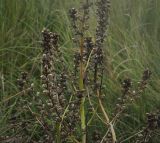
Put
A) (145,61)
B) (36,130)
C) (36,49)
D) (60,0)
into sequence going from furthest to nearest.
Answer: (60,0), (36,49), (145,61), (36,130)

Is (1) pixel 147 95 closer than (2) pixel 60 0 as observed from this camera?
Yes

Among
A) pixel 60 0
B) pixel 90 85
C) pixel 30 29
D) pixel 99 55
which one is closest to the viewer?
pixel 99 55

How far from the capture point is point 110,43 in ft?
10.5

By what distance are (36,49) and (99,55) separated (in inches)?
56.2

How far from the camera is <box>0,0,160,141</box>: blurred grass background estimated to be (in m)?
2.75

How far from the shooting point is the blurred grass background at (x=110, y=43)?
2752mm

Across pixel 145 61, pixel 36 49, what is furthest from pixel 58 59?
pixel 36 49

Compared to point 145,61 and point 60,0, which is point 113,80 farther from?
point 60,0

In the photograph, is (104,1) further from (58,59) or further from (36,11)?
(36,11)

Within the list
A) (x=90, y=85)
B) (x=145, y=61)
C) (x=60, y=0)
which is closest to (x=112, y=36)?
(x=145, y=61)

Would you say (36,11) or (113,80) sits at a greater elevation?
(36,11)

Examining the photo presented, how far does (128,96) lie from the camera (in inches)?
78.5

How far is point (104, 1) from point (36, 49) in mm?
1374

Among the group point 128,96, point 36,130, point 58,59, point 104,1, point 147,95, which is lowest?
point 36,130
